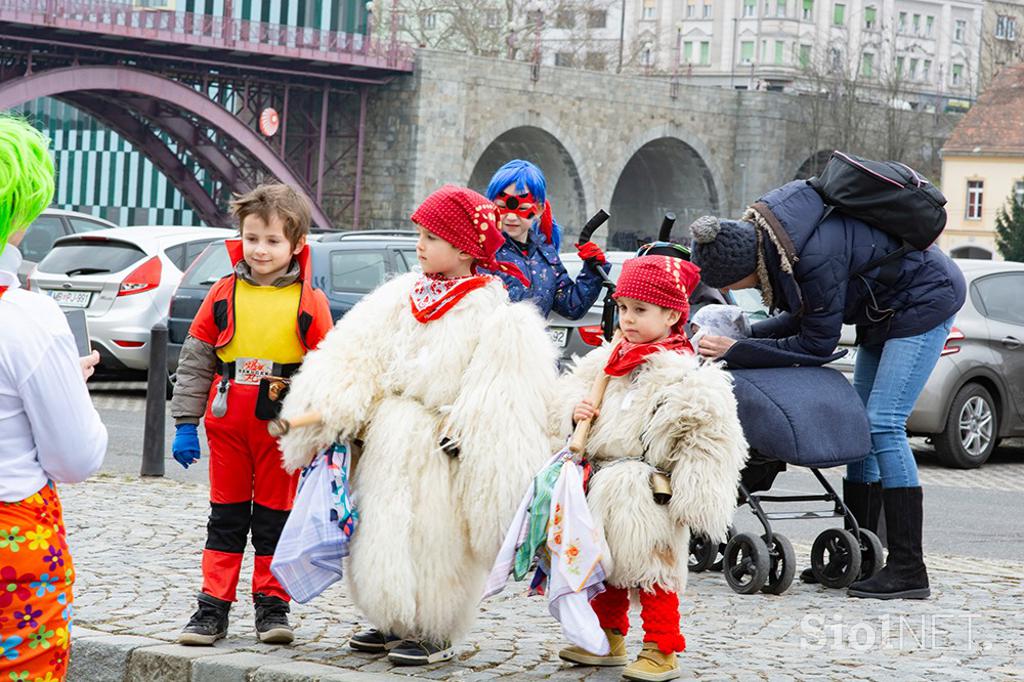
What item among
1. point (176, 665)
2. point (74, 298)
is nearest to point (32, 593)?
point (176, 665)

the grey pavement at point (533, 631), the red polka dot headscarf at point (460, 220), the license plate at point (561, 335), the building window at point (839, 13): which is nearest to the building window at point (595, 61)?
the building window at point (839, 13)

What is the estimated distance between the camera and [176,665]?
5.38 meters

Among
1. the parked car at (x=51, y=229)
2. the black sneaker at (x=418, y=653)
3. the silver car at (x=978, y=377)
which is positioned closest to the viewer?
the black sneaker at (x=418, y=653)

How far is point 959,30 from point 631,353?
124 meters

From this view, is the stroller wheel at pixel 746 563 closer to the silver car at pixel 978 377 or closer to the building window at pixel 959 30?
the silver car at pixel 978 377

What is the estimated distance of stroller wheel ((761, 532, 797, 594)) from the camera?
6840 mm

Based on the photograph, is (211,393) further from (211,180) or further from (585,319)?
(211,180)

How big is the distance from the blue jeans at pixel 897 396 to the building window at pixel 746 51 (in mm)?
111115

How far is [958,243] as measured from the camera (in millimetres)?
76562

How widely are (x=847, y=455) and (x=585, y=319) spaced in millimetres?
6711

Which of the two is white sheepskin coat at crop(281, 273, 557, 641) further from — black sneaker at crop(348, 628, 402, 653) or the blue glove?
the blue glove

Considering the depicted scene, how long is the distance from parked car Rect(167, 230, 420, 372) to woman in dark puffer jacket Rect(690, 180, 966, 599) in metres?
7.45

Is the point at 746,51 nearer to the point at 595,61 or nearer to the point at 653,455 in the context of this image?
the point at 595,61

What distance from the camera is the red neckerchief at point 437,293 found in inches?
210
